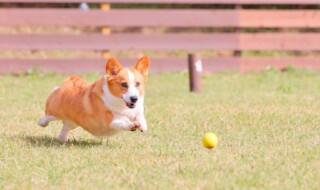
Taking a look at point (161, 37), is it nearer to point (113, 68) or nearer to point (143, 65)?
point (143, 65)

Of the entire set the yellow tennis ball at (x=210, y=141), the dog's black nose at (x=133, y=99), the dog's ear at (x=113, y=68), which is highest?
the dog's ear at (x=113, y=68)

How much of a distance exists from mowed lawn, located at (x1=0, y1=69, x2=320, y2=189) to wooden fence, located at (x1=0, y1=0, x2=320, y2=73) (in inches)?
90.0

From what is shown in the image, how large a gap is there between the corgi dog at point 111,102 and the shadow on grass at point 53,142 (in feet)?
0.61

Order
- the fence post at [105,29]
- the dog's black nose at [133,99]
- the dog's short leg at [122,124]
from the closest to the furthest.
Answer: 1. the dog's black nose at [133,99]
2. the dog's short leg at [122,124]
3. the fence post at [105,29]

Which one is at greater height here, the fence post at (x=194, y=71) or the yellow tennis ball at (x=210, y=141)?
the yellow tennis ball at (x=210, y=141)

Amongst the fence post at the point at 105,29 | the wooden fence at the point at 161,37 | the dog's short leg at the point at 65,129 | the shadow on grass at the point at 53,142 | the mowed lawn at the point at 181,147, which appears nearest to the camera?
the mowed lawn at the point at 181,147

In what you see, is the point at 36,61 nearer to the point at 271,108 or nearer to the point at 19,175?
the point at 271,108

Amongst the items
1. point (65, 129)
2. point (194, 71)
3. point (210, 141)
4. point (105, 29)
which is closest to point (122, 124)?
point (210, 141)

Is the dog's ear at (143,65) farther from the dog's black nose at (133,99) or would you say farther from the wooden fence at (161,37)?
the wooden fence at (161,37)

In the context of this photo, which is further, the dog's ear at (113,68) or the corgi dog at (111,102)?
the dog's ear at (113,68)

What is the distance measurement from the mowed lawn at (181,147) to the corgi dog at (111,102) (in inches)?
8.1

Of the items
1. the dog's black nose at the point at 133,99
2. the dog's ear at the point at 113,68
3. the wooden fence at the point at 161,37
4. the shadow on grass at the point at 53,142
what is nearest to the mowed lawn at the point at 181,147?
the shadow on grass at the point at 53,142

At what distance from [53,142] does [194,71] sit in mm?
4075

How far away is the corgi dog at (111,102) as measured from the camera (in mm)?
5832
